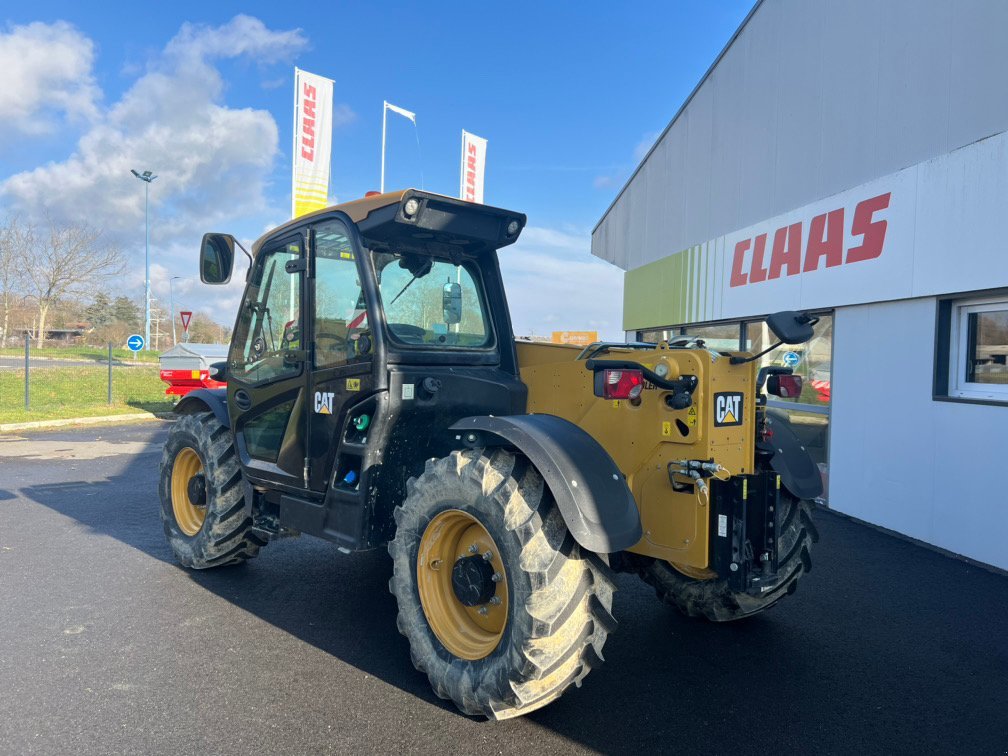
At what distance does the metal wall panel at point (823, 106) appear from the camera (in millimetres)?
6180

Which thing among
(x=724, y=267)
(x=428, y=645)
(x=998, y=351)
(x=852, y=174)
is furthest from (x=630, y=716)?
(x=724, y=267)

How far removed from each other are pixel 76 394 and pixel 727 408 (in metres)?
18.4

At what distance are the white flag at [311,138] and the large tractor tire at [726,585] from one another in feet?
40.5

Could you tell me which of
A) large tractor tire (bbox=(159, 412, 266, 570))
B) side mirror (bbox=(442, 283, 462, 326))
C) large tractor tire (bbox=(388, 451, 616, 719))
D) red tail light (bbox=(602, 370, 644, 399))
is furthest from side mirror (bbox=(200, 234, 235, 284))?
red tail light (bbox=(602, 370, 644, 399))

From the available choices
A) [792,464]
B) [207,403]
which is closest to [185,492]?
[207,403]

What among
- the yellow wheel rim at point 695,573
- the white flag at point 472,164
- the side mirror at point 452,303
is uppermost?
the white flag at point 472,164

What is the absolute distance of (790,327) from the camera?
3.23 m

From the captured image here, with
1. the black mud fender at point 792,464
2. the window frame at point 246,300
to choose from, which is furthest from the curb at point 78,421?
the black mud fender at point 792,464

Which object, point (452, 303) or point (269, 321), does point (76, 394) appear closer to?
point (269, 321)

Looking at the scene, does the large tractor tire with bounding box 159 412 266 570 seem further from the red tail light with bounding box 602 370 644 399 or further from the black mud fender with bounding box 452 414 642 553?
the red tail light with bounding box 602 370 644 399

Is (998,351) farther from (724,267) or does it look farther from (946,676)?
(724,267)

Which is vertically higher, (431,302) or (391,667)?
(431,302)

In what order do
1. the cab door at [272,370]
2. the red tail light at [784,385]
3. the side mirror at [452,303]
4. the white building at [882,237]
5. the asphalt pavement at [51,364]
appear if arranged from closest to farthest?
the red tail light at [784,385], the side mirror at [452,303], the cab door at [272,370], the white building at [882,237], the asphalt pavement at [51,364]

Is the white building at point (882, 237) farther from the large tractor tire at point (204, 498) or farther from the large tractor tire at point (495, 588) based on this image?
the large tractor tire at point (204, 498)
